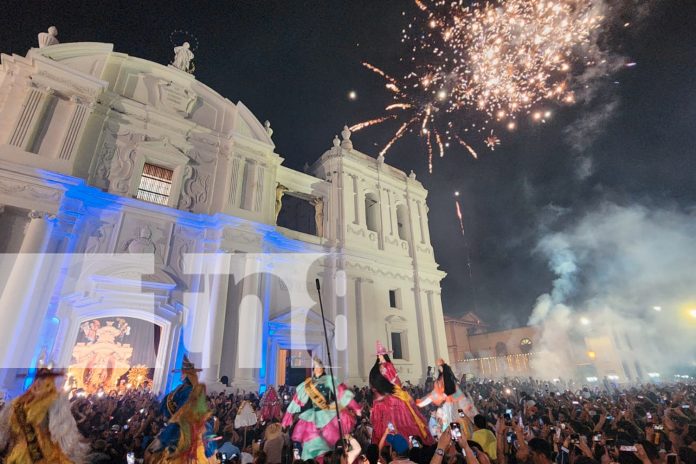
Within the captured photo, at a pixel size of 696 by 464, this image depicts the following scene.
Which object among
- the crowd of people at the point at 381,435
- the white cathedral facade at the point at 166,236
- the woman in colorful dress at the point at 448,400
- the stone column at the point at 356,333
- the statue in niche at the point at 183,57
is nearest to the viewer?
the crowd of people at the point at 381,435

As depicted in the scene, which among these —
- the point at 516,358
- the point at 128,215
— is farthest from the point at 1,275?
the point at 516,358

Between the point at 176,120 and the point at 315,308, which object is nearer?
the point at 176,120

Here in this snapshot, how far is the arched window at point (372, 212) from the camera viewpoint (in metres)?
21.5

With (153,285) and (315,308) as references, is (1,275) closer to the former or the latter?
(153,285)

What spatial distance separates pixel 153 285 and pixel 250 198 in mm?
5596

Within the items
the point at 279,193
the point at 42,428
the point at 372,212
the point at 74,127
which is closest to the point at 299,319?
the point at 279,193


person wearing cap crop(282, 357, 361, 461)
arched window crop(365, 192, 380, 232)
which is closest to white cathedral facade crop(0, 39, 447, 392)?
arched window crop(365, 192, 380, 232)

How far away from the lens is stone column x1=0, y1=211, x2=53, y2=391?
945cm

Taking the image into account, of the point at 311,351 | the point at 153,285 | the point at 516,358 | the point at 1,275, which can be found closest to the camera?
the point at 1,275

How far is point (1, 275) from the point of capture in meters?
10.4

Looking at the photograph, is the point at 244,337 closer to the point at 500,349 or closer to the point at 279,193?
the point at 279,193

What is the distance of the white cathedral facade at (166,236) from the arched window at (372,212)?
0.86ft

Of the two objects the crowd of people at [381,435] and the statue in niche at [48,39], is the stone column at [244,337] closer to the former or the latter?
the crowd of people at [381,435]

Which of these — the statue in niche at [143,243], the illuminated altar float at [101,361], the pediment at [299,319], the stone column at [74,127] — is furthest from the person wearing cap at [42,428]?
the illuminated altar float at [101,361]
